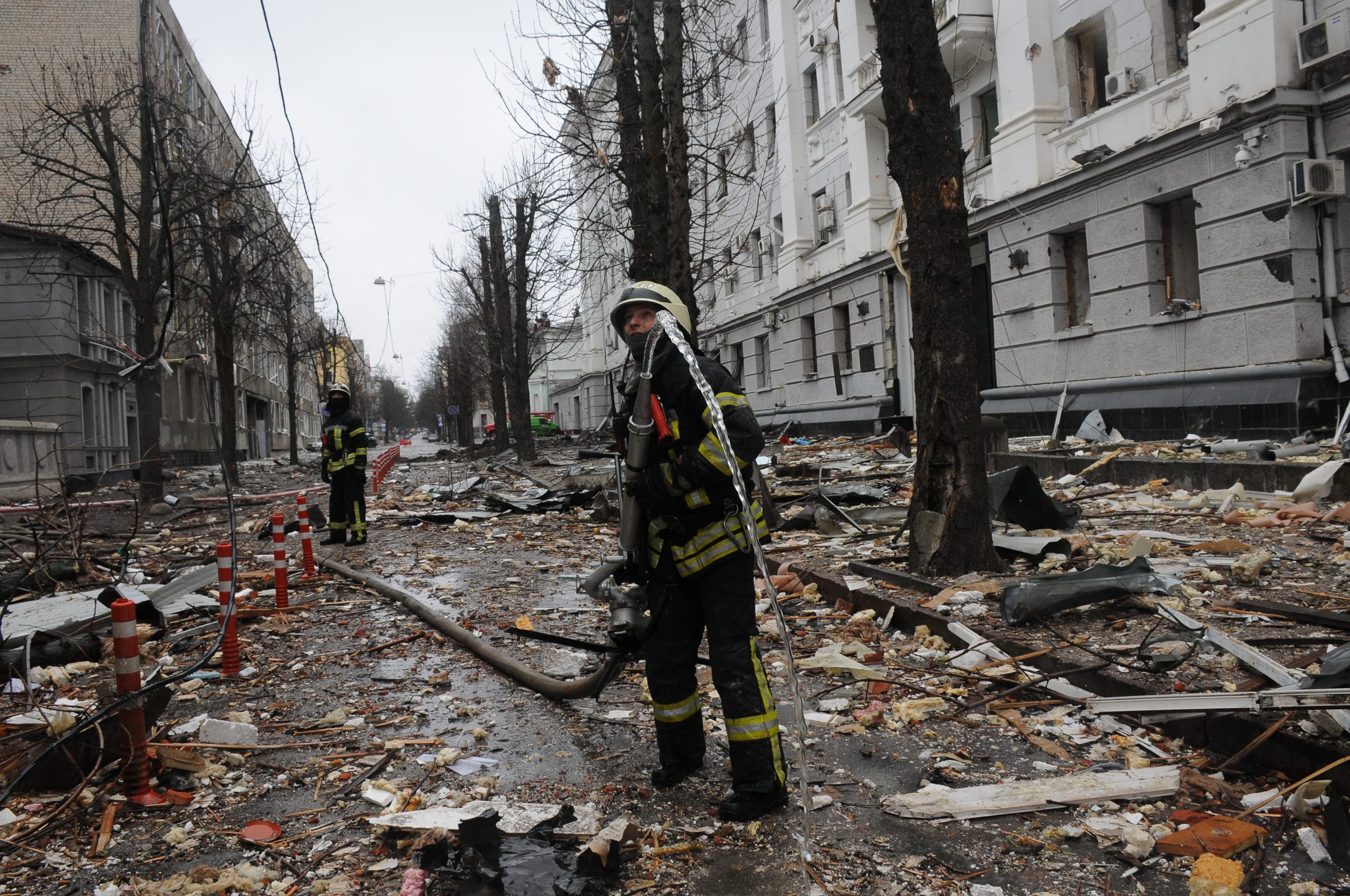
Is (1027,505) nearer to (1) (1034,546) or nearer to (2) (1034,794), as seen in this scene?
(1) (1034,546)

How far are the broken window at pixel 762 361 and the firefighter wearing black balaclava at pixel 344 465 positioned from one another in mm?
19200

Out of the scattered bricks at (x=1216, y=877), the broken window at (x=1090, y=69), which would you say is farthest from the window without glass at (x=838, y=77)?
the scattered bricks at (x=1216, y=877)

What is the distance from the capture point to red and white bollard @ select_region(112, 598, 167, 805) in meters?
3.73

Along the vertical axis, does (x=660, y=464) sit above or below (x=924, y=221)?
below

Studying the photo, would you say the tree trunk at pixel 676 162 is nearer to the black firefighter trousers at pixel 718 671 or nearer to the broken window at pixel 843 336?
the black firefighter trousers at pixel 718 671

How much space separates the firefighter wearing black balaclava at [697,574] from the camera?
3385 millimetres

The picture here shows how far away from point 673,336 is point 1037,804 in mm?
2173

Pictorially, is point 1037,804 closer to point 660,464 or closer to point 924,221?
point 660,464

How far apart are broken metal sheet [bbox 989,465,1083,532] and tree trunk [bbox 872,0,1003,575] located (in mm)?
1401

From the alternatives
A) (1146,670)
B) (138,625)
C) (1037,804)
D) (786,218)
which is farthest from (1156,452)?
(786,218)

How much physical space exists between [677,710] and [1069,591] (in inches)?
99.1

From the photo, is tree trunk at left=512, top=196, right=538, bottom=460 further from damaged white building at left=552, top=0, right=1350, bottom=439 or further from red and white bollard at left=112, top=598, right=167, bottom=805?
red and white bollard at left=112, top=598, right=167, bottom=805

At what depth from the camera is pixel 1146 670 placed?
4.10 m

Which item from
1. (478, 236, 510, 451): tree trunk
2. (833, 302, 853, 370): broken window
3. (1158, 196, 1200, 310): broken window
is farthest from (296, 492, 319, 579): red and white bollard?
(478, 236, 510, 451): tree trunk
